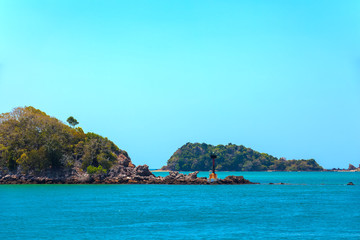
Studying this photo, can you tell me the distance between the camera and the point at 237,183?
108 meters

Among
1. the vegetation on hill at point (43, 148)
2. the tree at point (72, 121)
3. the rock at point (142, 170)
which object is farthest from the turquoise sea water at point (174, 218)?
the tree at point (72, 121)

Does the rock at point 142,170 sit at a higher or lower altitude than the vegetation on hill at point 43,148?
lower

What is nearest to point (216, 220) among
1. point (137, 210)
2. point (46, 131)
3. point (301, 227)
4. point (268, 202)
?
point (301, 227)

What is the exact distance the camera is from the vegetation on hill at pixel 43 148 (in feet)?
333

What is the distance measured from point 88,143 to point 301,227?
235 feet

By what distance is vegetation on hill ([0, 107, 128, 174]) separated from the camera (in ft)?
333

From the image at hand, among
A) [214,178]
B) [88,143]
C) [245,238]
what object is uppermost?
[88,143]

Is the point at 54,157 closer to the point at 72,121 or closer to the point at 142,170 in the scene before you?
the point at 72,121

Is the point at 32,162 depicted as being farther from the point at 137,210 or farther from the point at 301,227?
the point at 301,227

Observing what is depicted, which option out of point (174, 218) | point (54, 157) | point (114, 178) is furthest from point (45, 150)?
point (174, 218)

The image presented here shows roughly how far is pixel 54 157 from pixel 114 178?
14.8 m

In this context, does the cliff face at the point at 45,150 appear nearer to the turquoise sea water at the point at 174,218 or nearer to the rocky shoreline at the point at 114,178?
the rocky shoreline at the point at 114,178

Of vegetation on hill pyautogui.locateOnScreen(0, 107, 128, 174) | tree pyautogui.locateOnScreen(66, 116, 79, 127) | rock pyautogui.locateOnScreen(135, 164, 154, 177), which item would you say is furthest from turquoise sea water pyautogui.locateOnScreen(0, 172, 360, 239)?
tree pyautogui.locateOnScreen(66, 116, 79, 127)

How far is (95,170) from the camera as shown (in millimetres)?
103688
